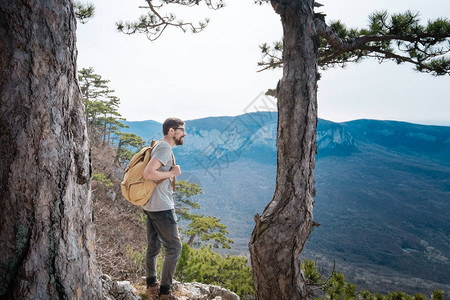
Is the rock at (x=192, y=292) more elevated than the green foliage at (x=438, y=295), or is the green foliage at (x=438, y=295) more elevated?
the green foliage at (x=438, y=295)

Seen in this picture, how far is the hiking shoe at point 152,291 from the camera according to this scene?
2.59 meters

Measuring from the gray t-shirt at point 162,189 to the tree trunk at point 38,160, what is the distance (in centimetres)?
99

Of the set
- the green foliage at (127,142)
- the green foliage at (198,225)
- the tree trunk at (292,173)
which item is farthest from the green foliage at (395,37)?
the green foliage at (127,142)

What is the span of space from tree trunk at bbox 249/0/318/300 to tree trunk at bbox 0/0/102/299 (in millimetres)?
1547

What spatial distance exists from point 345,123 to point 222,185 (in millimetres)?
88599

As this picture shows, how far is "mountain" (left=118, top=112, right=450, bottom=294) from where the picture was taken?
56769mm

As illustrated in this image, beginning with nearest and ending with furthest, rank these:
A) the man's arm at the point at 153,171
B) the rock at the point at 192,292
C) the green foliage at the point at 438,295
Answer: the man's arm at the point at 153,171, the rock at the point at 192,292, the green foliage at the point at 438,295

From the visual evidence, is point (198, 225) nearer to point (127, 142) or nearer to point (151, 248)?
point (127, 142)

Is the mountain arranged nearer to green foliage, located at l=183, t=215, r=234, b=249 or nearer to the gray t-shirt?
green foliage, located at l=183, t=215, r=234, b=249

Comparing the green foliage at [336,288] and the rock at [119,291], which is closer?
the rock at [119,291]

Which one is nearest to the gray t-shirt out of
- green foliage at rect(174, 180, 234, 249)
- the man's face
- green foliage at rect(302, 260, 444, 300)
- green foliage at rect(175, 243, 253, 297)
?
the man's face

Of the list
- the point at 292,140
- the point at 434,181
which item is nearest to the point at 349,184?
the point at 434,181

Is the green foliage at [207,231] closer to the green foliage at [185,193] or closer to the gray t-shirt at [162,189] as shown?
the green foliage at [185,193]

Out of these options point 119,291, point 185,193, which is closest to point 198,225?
point 185,193
